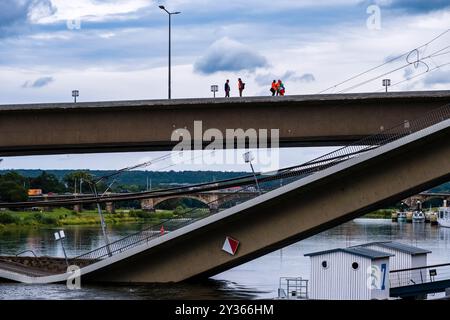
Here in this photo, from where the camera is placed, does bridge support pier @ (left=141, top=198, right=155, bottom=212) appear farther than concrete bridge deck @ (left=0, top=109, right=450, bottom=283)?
Yes

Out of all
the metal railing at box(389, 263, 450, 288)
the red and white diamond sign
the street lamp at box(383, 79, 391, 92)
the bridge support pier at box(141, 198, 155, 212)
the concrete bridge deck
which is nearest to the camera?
the concrete bridge deck

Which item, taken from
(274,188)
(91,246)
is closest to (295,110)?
(274,188)

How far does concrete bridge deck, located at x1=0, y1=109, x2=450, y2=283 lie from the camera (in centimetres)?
3659

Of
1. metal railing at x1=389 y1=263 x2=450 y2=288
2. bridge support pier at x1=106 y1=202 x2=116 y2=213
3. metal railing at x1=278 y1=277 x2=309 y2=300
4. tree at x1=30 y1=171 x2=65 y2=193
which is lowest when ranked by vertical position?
metal railing at x1=278 y1=277 x2=309 y2=300

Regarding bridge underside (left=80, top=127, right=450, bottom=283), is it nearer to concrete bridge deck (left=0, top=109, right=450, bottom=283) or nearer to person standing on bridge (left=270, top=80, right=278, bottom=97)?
concrete bridge deck (left=0, top=109, right=450, bottom=283)

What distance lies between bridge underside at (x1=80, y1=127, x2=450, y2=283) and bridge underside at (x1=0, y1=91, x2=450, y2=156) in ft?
11.1

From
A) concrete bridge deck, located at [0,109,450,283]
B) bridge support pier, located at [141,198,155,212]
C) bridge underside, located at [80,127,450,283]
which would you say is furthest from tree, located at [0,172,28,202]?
bridge underside, located at [80,127,450,283]

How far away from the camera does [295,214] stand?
3819cm

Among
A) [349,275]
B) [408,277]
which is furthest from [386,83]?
[349,275]

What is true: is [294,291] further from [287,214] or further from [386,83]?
[386,83]

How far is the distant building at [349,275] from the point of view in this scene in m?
34.4

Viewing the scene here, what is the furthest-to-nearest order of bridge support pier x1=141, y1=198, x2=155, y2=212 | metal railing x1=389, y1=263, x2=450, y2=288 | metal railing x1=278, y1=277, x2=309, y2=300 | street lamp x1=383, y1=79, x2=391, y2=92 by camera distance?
bridge support pier x1=141, y1=198, x2=155, y2=212, street lamp x1=383, y1=79, x2=391, y2=92, metal railing x1=389, y1=263, x2=450, y2=288, metal railing x1=278, y1=277, x2=309, y2=300

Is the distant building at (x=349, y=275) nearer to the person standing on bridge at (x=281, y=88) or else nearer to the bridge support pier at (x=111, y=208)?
the person standing on bridge at (x=281, y=88)

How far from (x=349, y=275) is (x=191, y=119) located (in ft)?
35.1
